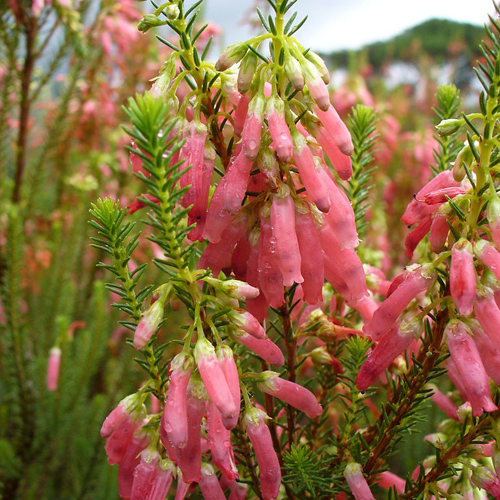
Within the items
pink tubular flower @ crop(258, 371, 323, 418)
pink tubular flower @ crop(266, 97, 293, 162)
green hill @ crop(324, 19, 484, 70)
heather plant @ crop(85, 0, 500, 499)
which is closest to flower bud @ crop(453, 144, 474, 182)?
heather plant @ crop(85, 0, 500, 499)

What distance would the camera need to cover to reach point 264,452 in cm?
59

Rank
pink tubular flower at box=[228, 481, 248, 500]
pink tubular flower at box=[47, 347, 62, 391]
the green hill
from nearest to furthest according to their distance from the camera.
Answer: pink tubular flower at box=[228, 481, 248, 500] → pink tubular flower at box=[47, 347, 62, 391] → the green hill

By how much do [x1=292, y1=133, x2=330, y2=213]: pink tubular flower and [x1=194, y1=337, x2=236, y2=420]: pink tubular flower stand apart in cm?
19

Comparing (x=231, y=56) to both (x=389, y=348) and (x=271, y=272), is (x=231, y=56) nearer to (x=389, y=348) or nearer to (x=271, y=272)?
(x=271, y=272)

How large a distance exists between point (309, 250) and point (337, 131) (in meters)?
0.14

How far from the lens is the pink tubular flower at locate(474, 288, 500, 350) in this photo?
0.54m

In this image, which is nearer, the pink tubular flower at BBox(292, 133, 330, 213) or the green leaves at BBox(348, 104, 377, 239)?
the pink tubular flower at BBox(292, 133, 330, 213)

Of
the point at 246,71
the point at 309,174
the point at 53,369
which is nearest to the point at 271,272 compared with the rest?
the point at 309,174

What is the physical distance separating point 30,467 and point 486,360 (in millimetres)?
1553

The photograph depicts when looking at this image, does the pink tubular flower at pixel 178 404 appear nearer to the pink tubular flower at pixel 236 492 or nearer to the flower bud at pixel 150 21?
the pink tubular flower at pixel 236 492

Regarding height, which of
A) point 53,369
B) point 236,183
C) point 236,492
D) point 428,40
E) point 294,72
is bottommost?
point 53,369

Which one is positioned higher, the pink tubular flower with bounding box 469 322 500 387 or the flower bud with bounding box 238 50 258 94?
the flower bud with bounding box 238 50 258 94

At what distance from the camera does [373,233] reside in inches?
104

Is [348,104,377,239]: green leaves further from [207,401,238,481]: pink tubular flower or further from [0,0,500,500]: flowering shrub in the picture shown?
[207,401,238,481]: pink tubular flower
